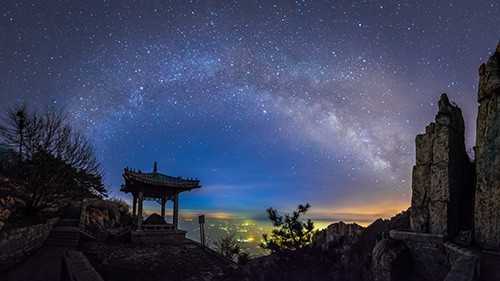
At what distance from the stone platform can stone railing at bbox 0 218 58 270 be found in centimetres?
582

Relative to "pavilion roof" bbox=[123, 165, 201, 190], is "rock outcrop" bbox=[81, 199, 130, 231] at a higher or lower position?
lower

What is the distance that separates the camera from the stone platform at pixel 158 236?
21531 millimetres

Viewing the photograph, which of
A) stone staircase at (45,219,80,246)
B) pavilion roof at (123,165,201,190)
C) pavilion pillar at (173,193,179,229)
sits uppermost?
pavilion roof at (123,165,201,190)

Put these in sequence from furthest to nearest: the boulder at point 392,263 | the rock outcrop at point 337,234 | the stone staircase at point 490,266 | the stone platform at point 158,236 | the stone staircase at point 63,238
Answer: the stone platform at point 158,236 < the rock outcrop at point 337,234 < the stone staircase at point 63,238 < the boulder at point 392,263 < the stone staircase at point 490,266

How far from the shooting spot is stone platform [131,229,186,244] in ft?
70.6

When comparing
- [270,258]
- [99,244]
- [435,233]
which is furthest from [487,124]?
[99,244]

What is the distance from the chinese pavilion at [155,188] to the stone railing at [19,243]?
6.54 metres

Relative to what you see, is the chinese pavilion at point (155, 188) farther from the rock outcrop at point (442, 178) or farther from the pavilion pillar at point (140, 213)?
the rock outcrop at point (442, 178)

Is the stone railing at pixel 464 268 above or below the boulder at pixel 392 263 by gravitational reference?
above

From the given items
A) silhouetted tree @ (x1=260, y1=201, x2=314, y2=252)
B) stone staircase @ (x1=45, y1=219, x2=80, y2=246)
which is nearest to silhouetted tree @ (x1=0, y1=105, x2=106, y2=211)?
stone staircase @ (x1=45, y1=219, x2=80, y2=246)

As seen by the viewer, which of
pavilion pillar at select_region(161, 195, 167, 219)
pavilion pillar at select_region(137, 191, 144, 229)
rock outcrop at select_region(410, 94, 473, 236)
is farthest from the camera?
pavilion pillar at select_region(161, 195, 167, 219)

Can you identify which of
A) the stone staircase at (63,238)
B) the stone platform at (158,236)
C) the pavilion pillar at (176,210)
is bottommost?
the stone platform at (158,236)

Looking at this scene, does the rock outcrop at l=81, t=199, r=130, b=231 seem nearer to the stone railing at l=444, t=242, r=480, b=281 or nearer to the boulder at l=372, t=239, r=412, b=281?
the boulder at l=372, t=239, r=412, b=281

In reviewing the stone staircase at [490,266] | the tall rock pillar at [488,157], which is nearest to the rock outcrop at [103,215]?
the stone staircase at [490,266]
